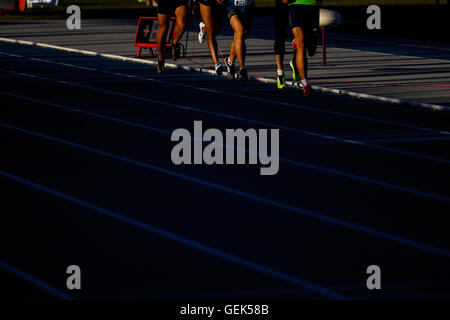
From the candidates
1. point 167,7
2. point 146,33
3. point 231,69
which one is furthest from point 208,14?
point 146,33

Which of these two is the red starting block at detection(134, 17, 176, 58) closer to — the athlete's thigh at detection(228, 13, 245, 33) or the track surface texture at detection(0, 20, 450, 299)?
the athlete's thigh at detection(228, 13, 245, 33)

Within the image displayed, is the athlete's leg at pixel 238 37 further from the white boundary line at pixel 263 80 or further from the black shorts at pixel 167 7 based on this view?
the black shorts at pixel 167 7

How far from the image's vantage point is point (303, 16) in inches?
611

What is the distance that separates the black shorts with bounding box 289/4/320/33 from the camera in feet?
50.8

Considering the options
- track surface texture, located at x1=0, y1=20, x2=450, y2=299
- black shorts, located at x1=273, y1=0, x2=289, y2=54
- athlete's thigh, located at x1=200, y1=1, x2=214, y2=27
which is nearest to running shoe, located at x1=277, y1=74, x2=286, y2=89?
black shorts, located at x1=273, y1=0, x2=289, y2=54

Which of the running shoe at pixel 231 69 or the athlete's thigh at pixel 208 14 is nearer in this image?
the running shoe at pixel 231 69

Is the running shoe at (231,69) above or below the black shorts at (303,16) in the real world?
below

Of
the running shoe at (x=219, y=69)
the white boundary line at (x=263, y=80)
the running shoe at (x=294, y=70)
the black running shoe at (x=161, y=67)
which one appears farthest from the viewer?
the black running shoe at (x=161, y=67)

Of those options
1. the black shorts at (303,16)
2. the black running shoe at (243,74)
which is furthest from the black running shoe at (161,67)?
the black shorts at (303,16)

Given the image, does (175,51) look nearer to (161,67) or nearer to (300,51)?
(161,67)

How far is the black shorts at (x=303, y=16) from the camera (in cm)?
1547

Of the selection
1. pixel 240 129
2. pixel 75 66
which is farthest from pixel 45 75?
pixel 240 129
